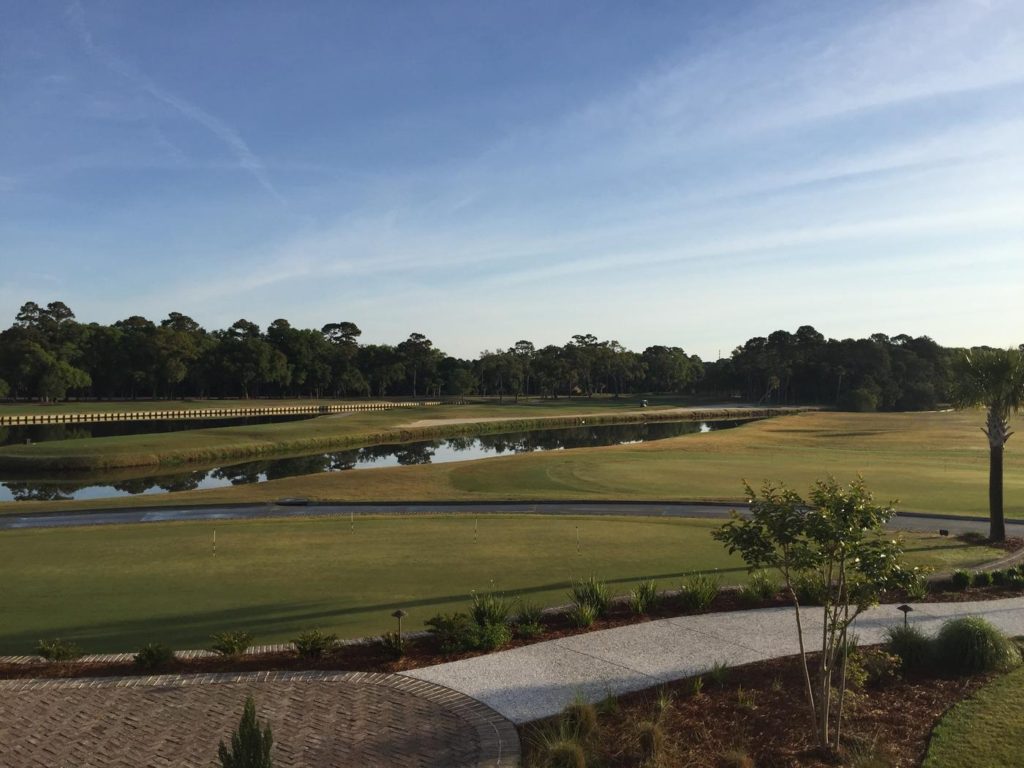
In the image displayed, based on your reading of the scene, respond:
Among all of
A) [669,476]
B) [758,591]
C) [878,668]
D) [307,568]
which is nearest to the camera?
[878,668]

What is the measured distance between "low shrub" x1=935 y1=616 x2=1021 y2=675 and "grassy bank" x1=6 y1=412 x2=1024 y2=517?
67.3ft

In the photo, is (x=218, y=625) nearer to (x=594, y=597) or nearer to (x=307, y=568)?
(x=307, y=568)

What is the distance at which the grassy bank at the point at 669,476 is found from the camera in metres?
34.0

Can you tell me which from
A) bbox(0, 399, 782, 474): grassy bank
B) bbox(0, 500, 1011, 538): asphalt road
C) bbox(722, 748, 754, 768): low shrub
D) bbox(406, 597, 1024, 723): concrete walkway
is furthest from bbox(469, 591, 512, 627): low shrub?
bbox(0, 399, 782, 474): grassy bank

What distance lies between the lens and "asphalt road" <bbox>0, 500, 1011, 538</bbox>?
88.6 feet

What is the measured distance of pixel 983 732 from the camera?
9.73 meters

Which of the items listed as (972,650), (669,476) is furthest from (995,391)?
(669,476)

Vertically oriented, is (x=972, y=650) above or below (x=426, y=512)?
above

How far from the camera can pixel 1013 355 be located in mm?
23266

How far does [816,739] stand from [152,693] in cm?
923

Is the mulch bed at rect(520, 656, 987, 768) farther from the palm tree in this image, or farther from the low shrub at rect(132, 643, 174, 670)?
the palm tree

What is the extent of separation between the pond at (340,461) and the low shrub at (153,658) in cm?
3211

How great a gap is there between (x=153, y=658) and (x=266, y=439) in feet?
190

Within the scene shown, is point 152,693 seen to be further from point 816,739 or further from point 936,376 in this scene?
point 936,376
